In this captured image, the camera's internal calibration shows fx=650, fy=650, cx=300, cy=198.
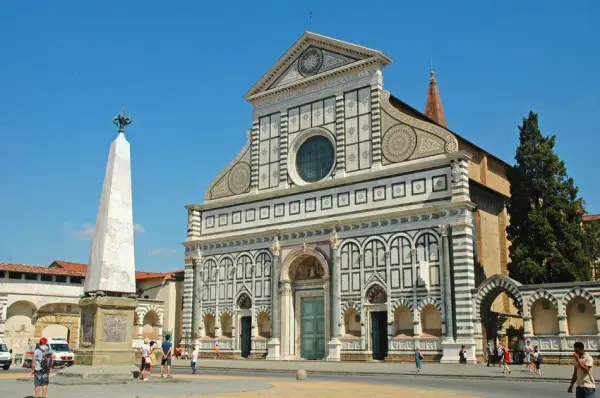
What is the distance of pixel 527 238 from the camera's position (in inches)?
1275

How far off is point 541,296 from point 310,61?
18.9 meters

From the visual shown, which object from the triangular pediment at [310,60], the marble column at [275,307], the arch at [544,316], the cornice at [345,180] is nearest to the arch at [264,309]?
the marble column at [275,307]

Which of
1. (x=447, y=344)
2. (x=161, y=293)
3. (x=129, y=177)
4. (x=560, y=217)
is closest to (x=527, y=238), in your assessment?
(x=560, y=217)

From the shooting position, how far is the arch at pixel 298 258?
35.7m

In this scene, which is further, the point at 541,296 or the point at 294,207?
the point at 294,207

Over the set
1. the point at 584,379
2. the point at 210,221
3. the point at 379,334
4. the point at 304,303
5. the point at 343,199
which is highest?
the point at 343,199

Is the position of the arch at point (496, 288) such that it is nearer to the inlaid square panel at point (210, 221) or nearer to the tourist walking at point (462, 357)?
the tourist walking at point (462, 357)

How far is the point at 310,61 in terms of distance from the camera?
127ft

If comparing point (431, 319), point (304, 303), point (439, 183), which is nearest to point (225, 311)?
point (304, 303)

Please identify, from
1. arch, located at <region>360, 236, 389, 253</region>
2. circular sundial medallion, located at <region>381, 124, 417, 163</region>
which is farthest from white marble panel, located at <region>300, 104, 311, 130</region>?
arch, located at <region>360, 236, 389, 253</region>

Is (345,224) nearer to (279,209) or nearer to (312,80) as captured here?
(279,209)

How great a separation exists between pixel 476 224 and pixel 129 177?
819 inches

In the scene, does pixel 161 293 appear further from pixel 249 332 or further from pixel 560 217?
pixel 560 217

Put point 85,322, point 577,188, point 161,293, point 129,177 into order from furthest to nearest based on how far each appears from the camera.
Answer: point 161,293 → point 577,188 → point 129,177 → point 85,322
